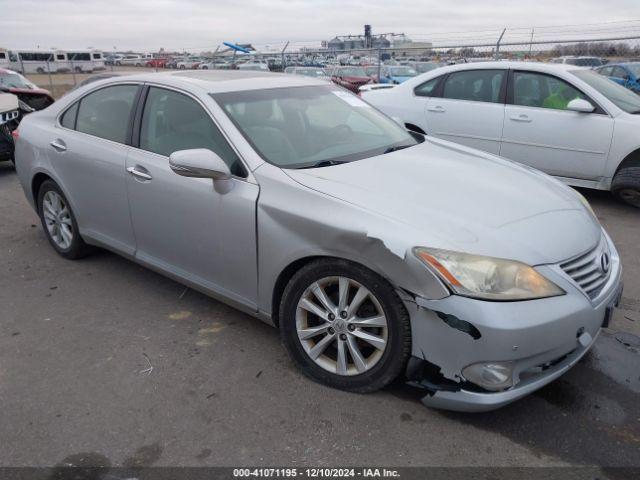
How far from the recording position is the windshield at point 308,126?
10.5 feet

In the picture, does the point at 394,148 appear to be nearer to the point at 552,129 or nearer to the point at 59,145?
the point at 59,145

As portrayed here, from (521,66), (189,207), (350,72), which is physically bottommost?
(350,72)

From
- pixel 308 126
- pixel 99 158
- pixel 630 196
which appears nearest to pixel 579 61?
pixel 630 196

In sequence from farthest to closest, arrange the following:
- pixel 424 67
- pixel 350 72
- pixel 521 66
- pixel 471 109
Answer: pixel 424 67 < pixel 350 72 < pixel 471 109 < pixel 521 66

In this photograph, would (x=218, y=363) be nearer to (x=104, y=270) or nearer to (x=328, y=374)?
(x=328, y=374)

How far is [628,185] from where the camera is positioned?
567 centimetres

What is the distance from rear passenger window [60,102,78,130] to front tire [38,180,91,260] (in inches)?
19.8

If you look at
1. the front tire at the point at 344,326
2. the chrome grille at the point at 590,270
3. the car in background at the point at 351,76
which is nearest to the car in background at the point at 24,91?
the car in background at the point at 351,76

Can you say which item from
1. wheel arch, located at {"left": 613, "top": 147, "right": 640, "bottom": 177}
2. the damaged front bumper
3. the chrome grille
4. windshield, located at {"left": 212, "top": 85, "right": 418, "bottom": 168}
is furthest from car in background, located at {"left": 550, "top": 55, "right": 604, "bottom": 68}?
the damaged front bumper

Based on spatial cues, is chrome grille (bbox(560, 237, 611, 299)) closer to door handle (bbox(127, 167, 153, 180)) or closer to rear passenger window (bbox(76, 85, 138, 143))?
door handle (bbox(127, 167, 153, 180))

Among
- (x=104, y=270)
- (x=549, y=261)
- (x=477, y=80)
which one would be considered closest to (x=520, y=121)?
(x=477, y=80)

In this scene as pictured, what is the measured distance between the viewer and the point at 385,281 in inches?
99.0

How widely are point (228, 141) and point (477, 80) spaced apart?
4.61 meters

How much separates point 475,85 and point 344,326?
502 cm
